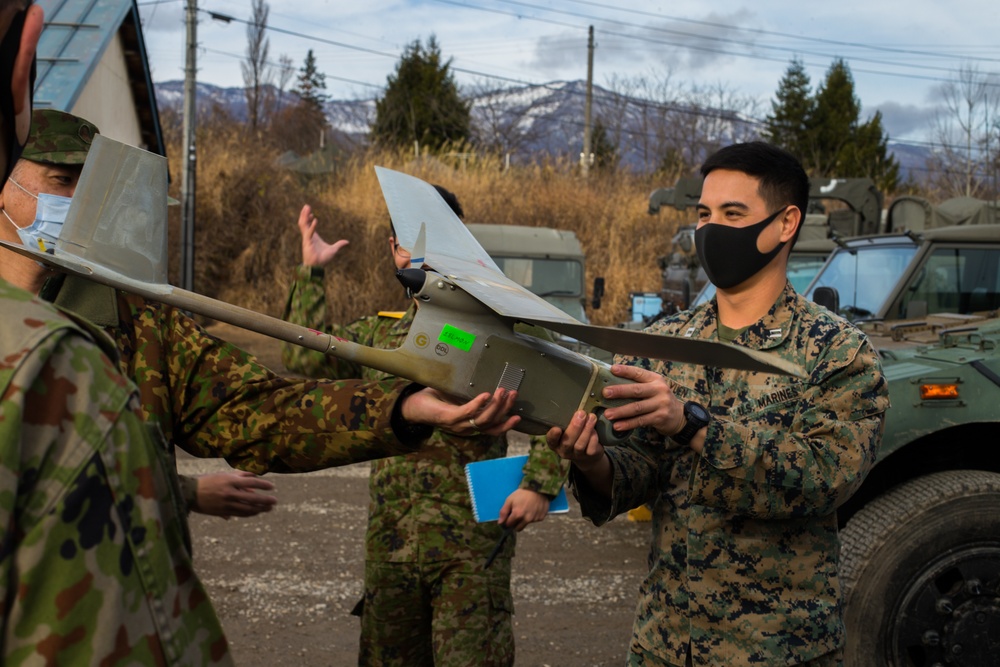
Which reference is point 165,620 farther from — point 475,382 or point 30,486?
A: point 475,382

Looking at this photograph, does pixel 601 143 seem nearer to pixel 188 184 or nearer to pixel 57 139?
pixel 188 184

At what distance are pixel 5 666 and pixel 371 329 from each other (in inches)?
102

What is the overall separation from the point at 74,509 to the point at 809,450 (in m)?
1.56

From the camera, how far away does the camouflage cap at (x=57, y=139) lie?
214cm

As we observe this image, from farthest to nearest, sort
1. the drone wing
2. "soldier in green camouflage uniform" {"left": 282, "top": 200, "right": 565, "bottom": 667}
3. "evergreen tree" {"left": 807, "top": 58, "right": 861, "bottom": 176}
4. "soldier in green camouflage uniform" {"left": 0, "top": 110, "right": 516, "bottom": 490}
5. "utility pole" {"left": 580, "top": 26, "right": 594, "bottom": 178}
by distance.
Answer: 1. "evergreen tree" {"left": 807, "top": 58, "right": 861, "bottom": 176}
2. "utility pole" {"left": 580, "top": 26, "right": 594, "bottom": 178}
3. "soldier in green camouflage uniform" {"left": 282, "top": 200, "right": 565, "bottom": 667}
4. "soldier in green camouflage uniform" {"left": 0, "top": 110, "right": 516, "bottom": 490}
5. the drone wing

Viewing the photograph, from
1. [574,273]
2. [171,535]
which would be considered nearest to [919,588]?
[171,535]

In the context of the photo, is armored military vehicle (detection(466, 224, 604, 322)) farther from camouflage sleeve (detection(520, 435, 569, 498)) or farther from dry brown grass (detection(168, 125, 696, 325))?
camouflage sleeve (detection(520, 435, 569, 498))

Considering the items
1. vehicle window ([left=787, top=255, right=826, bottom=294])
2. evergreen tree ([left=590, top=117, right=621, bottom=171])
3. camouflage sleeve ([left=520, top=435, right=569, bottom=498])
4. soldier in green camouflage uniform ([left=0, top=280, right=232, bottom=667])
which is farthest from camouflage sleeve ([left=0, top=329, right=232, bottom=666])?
evergreen tree ([left=590, top=117, right=621, bottom=171])

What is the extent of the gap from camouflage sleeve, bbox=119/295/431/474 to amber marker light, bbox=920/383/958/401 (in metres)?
2.29

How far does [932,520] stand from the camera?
10.5 ft

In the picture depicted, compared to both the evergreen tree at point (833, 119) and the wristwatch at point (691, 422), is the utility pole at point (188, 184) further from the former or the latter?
the evergreen tree at point (833, 119)

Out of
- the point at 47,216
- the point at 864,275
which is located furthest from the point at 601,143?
the point at 47,216

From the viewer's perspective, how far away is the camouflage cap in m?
A: 2.14

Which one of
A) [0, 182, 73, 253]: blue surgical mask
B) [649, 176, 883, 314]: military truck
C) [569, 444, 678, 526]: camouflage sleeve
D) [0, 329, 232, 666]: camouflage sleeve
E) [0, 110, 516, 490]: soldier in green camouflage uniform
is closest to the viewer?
[0, 329, 232, 666]: camouflage sleeve
